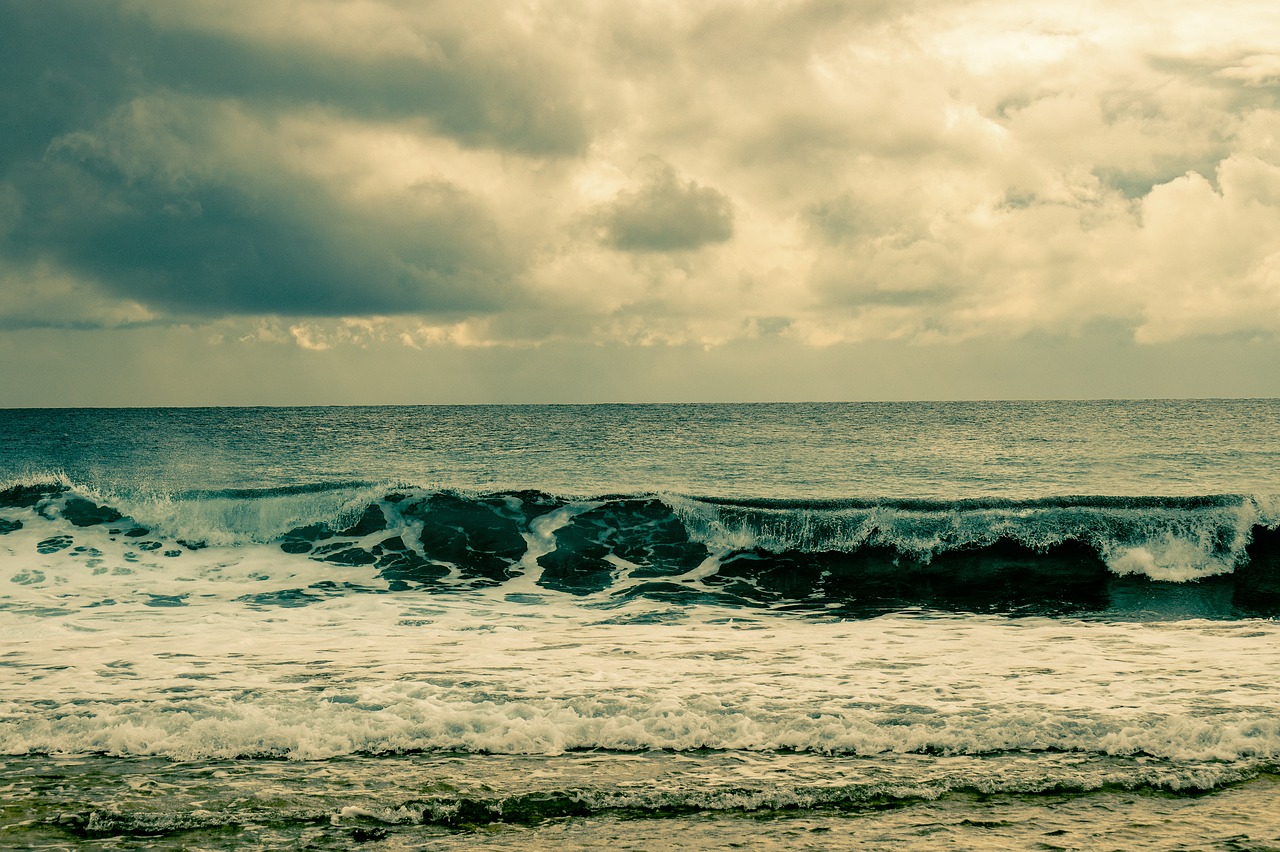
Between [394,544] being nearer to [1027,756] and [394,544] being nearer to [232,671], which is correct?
[232,671]

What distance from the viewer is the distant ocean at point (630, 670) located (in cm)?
518

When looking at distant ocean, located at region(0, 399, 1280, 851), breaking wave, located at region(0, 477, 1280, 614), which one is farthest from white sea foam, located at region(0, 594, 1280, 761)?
breaking wave, located at region(0, 477, 1280, 614)

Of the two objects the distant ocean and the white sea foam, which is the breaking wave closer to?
the distant ocean

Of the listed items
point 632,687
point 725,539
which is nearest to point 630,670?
point 632,687

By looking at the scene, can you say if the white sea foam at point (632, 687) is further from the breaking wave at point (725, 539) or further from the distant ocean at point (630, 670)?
the breaking wave at point (725, 539)

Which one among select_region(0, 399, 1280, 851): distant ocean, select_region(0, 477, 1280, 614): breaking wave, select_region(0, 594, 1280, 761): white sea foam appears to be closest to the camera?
select_region(0, 399, 1280, 851): distant ocean

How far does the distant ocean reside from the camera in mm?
5184

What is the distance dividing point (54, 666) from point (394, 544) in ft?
28.3

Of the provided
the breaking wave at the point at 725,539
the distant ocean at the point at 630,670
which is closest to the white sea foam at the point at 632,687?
the distant ocean at the point at 630,670

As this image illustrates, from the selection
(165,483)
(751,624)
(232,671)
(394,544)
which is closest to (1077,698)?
(751,624)

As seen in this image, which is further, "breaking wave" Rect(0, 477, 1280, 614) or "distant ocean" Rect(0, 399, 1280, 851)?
"breaking wave" Rect(0, 477, 1280, 614)

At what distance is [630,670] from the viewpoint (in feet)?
28.3

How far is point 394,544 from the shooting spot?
17406 mm

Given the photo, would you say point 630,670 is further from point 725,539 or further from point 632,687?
point 725,539
